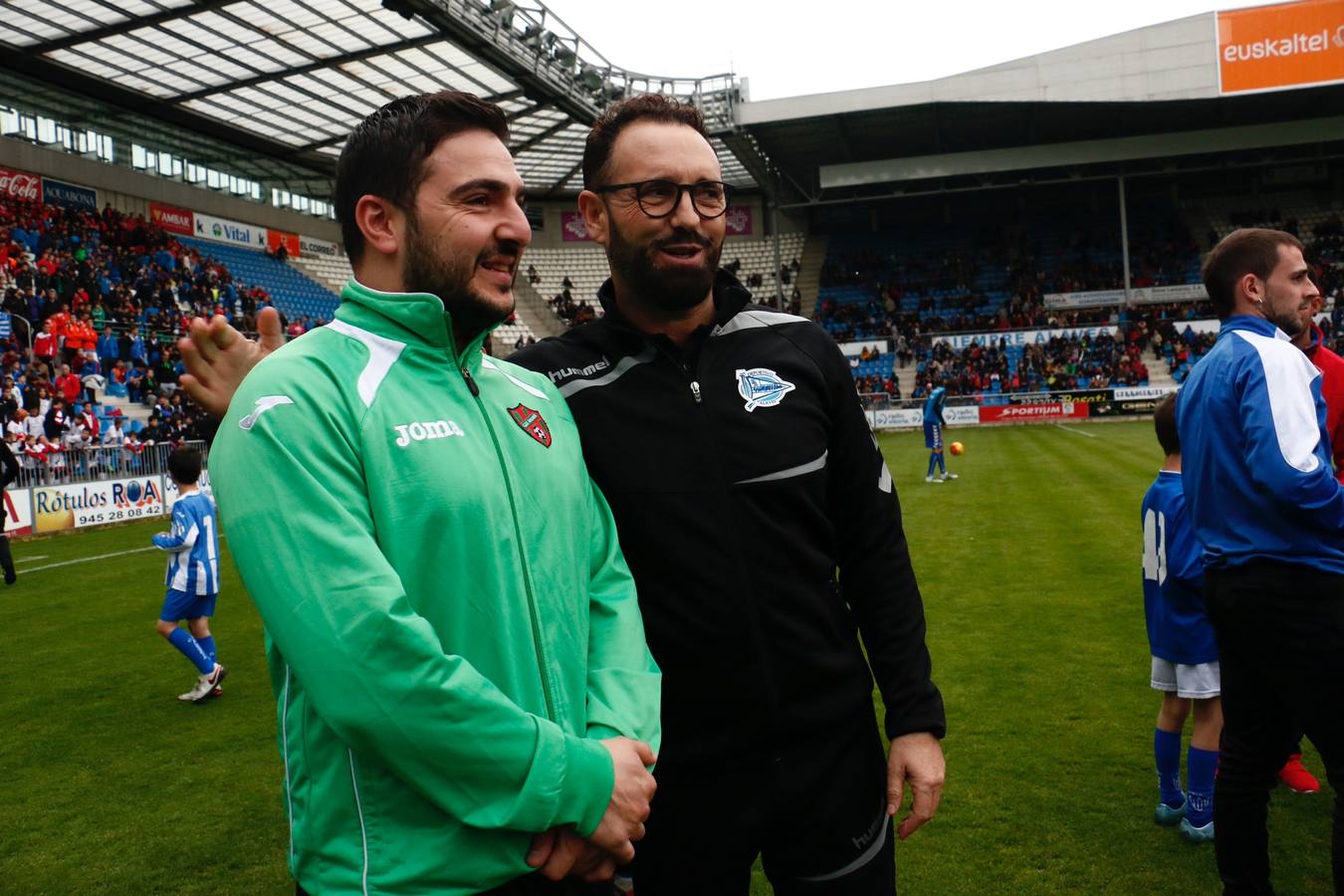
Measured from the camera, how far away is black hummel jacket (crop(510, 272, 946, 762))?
222 cm

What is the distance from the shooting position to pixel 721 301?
252cm

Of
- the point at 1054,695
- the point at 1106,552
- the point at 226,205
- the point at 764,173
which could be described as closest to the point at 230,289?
the point at 226,205

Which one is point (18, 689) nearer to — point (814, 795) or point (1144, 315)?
point (814, 795)

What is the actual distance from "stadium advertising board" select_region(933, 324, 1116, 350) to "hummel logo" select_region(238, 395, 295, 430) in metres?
38.2

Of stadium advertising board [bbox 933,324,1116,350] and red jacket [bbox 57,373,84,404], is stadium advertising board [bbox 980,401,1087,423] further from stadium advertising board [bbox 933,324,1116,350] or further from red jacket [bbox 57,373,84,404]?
red jacket [bbox 57,373,84,404]

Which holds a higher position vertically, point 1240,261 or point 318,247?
point 318,247

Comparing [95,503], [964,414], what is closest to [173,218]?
[95,503]

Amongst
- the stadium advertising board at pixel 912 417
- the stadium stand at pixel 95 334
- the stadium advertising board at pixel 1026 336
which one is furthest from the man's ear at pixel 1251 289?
the stadium advertising board at pixel 1026 336

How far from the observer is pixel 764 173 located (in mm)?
41281

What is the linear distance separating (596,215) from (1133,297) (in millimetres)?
40308

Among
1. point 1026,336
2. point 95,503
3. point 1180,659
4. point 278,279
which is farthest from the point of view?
point 1026,336

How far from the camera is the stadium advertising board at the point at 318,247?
3938cm

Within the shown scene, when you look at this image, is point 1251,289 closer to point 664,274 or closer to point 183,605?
point 664,274

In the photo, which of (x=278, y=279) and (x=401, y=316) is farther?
(x=278, y=279)
